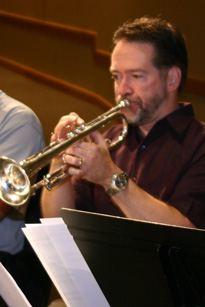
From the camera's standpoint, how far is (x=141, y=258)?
1.57 metres

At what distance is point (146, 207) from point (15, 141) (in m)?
0.70

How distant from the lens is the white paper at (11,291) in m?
1.51

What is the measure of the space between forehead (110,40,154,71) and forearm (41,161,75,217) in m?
0.54

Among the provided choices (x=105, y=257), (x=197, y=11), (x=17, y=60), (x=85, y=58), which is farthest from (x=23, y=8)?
(x=105, y=257)

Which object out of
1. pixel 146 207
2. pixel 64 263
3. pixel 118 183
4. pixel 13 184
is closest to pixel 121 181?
pixel 118 183

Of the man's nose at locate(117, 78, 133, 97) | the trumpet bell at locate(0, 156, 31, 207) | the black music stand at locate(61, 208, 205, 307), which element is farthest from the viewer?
the man's nose at locate(117, 78, 133, 97)

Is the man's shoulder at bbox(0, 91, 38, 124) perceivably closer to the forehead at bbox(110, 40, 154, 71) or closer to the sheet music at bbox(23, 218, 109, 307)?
the forehead at bbox(110, 40, 154, 71)

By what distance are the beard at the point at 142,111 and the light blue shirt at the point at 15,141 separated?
17.8 inches

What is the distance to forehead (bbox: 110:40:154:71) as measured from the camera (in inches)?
91.7

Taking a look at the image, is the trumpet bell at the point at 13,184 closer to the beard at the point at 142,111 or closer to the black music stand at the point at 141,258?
the black music stand at the point at 141,258

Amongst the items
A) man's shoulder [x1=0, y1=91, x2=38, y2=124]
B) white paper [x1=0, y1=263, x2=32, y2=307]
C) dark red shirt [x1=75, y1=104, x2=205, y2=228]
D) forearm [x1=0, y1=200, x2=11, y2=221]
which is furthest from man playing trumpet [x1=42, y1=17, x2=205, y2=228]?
white paper [x1=0, y1=263, x2=32, y2=307]

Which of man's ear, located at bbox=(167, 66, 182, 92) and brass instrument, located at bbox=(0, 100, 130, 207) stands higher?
man's ear, located at bbox=(167, 66, 182, 92)

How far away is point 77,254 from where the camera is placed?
1635 mm

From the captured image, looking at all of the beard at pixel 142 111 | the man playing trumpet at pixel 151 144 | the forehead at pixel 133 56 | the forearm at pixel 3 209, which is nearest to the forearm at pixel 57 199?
the man playing trumpet at pixel 151 144
